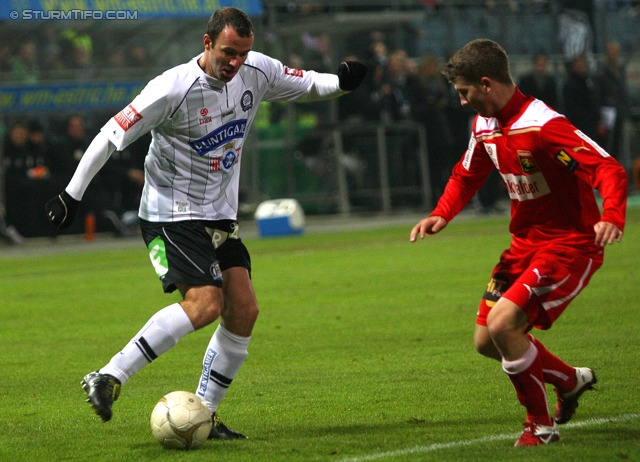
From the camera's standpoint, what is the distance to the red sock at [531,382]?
5234mm

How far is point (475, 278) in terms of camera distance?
1267 centimetres

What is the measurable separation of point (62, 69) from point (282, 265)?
8114 mm

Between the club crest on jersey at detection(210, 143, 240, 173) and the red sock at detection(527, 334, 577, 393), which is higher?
the club crest on jersey at detection(210, 143, 240, 173)

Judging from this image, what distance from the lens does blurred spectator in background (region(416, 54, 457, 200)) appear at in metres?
22.4

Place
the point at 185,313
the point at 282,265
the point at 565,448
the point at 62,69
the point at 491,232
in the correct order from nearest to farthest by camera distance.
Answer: the point at 565,448
the point at 185,313
the point at 282,265
the point at 491,232
the point at 62,69

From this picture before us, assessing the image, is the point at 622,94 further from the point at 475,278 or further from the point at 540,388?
the point at 540,388

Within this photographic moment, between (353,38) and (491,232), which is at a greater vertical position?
(353,38)

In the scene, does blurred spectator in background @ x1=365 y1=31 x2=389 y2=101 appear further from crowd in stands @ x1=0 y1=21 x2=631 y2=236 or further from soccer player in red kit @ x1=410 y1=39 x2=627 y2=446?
soccer player in red kit @ x1=410 y1=39 x2=627 y2=446

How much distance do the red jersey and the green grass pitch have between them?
1.03 metres

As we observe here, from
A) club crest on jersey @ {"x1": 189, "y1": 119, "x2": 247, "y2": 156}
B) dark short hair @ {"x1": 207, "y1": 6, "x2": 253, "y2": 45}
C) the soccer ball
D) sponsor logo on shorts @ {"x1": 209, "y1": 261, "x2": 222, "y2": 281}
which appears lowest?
the soccer ball

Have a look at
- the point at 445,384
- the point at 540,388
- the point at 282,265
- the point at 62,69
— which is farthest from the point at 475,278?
the point at 62,69

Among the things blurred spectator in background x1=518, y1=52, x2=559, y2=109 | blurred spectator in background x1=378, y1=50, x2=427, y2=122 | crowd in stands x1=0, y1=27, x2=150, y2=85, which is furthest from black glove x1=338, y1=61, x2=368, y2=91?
blurred spectator in background x1=518, y1=52, x2=559, y2=109

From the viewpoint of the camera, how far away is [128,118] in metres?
5.52

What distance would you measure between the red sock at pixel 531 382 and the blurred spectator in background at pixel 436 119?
683 inches
